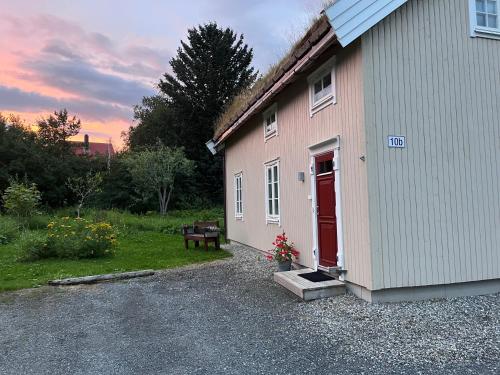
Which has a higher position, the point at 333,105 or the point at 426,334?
the point at 333,105

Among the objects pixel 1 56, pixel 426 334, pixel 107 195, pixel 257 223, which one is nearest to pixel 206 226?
pixel 257 223

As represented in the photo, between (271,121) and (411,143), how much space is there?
4614mm

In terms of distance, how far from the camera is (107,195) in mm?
26609

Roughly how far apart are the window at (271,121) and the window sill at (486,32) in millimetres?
4309

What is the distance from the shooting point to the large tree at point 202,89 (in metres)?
29.9

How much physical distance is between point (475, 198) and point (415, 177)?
104 centimetres

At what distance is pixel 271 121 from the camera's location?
9.91 meters

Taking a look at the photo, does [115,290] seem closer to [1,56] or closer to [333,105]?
[333,105]

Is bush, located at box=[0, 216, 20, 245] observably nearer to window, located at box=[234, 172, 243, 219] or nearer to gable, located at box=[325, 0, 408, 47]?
window, located at box=[234, 172, 243, 219]

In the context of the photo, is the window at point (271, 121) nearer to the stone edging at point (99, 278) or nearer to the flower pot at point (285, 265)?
the flower pot at point (285, 265)

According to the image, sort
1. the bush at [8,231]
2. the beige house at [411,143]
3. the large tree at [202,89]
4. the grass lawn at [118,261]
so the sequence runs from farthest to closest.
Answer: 1. the large tree at [202,89]
2. the bush at [8,231]
3. the grass lawn at [118,261]
4. the beige house at [411,143]

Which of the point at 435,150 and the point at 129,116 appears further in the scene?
the point at 129,116

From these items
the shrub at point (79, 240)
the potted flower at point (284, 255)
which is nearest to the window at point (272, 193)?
the potted flower at point (284, 255)

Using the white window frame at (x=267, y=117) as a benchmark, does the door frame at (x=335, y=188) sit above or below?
below
